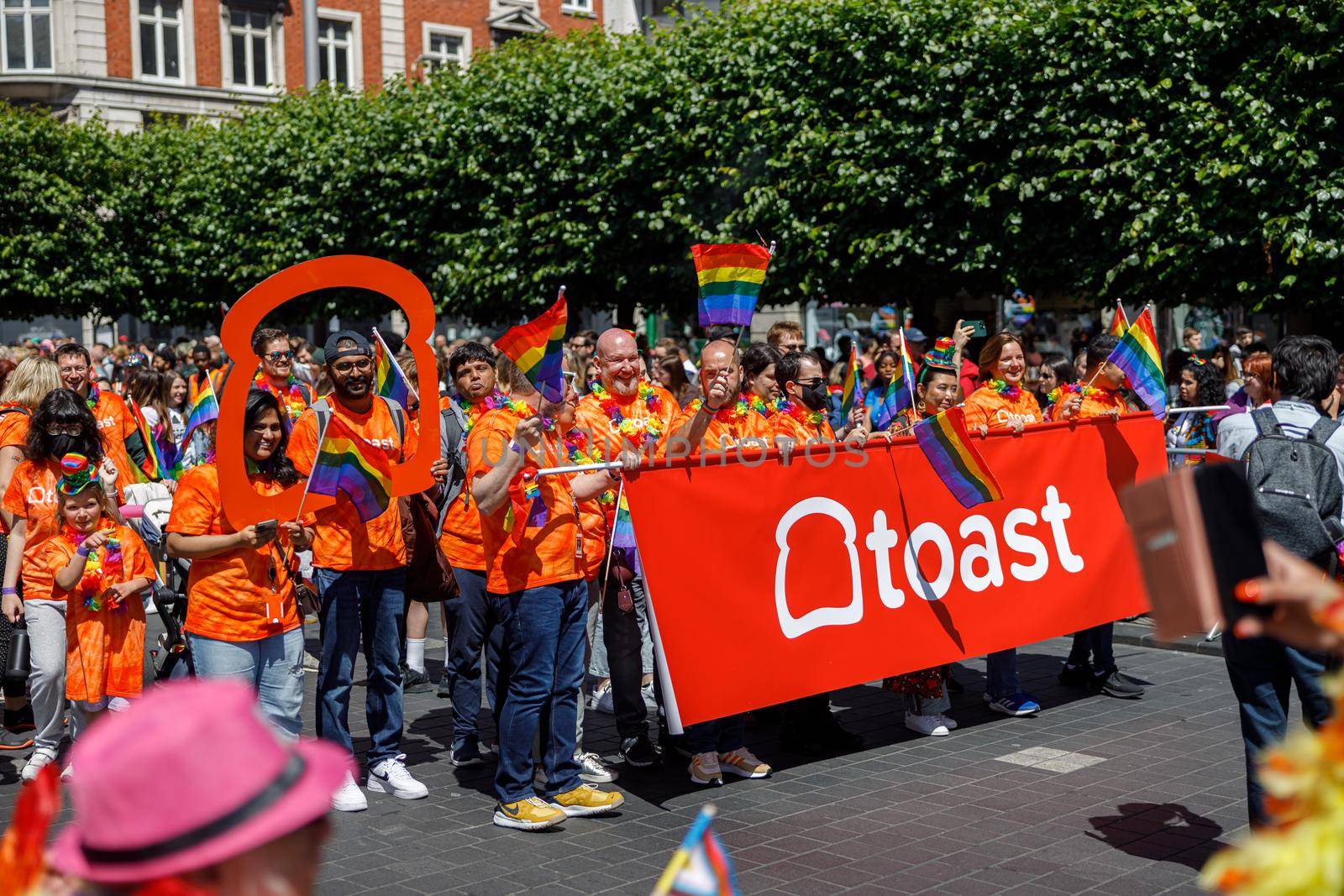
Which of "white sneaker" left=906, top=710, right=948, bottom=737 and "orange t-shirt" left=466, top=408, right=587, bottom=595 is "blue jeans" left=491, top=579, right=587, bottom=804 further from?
"white sneaker" left=906, top=710, right=948, bottom=737

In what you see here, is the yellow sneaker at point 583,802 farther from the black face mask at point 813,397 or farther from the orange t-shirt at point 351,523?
the black face mask at point 813,397

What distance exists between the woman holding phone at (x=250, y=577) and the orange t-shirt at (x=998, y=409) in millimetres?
3685

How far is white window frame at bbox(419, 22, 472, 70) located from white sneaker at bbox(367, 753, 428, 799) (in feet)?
123

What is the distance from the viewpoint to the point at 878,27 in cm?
1773

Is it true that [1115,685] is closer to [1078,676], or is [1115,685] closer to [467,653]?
[1078,676]

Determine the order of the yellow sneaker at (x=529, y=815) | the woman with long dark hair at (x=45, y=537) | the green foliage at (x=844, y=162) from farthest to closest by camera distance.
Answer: the green foliage at (x=844, y=162), the woman with long dark hair at (x=45, y=537), the yellow sneaker at (x=529, y=815)

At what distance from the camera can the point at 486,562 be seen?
6527 millimetres

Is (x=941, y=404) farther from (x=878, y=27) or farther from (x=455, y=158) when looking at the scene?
(x=455, y=158)

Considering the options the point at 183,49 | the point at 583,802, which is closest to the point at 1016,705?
the point at 583,802

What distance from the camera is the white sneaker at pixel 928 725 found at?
25.0 ft

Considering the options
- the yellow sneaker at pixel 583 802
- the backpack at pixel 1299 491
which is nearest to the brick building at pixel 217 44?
the yellow sneaker at pixel 583 802

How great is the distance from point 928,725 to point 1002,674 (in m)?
0.63

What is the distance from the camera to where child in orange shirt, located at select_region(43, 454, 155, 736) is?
22.7 ft

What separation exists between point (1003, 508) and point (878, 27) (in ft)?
37.8
